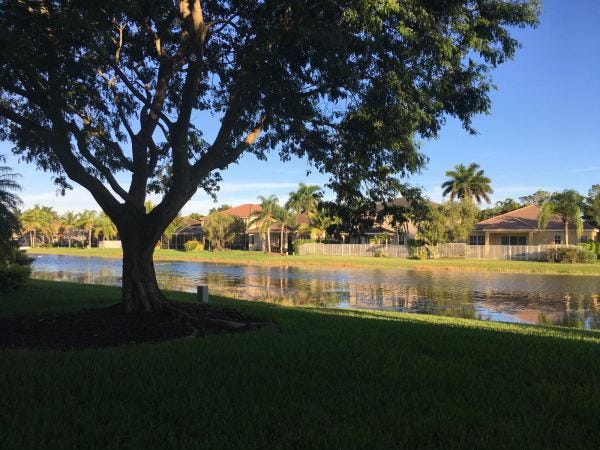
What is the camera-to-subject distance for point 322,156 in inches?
406

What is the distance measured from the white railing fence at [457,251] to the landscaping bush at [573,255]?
26.4 inches

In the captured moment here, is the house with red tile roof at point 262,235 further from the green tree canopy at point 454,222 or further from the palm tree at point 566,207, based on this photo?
the palm tree at point 566,207

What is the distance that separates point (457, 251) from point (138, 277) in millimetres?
40704

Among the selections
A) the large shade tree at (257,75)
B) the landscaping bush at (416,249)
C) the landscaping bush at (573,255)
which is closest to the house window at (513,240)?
the landscaping bush at (416,249)

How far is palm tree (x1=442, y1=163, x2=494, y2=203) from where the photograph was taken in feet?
222

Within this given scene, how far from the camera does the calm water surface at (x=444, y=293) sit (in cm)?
1717

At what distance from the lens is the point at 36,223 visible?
98.2 m

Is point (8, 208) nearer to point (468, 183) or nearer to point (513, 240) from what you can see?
point (513, 240)

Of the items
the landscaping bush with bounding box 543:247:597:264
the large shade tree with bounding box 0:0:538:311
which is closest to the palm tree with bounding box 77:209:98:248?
the landscaping bush with bounding box 543:247:597:264

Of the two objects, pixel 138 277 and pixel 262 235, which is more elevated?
pixel 262 235

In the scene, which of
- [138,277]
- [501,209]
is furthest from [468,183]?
[138,277]

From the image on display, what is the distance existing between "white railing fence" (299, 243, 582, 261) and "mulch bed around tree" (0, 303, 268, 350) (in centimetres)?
3816

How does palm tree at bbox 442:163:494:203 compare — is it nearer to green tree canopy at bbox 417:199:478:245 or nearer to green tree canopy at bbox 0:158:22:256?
green tree canopy at bbox 417:199:478:245

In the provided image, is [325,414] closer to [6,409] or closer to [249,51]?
[6,409]
